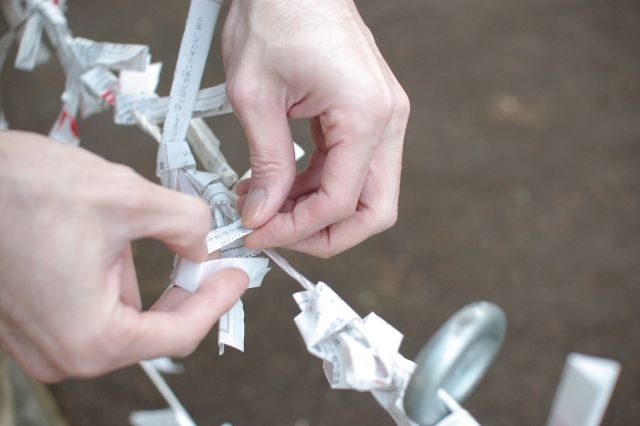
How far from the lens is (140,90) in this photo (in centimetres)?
85

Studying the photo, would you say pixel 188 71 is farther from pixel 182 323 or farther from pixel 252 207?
pixel 182 323

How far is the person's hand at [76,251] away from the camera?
51 cm

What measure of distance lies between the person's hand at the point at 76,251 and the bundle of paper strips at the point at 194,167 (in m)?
0.10

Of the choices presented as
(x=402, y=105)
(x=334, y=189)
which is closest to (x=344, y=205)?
(x=334, y=189)

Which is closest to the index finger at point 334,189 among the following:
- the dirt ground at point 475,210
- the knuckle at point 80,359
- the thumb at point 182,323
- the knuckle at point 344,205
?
the knuckle at point 344,205

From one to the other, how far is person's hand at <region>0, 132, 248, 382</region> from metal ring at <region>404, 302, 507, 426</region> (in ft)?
0.66

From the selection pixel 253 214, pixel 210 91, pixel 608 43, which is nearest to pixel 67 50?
pixel 210 91

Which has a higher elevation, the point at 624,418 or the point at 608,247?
the point at 608,247

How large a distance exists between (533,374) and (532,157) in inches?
24.3

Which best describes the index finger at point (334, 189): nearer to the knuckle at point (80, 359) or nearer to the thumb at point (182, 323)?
the thumb at point (182, 323)

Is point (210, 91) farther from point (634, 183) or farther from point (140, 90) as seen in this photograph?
point (634, 183)

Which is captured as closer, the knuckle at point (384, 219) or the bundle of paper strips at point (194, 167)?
the bundle of paper strips at point (194, 167)

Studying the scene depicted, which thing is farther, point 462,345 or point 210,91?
point 210,91

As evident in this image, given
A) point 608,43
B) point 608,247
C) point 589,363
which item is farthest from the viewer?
point 608,43
